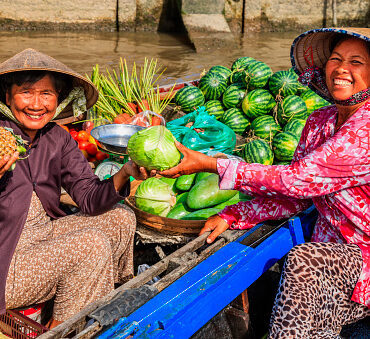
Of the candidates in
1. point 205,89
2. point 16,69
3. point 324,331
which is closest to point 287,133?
point 205,89

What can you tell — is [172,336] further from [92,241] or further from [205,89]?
[205,89]

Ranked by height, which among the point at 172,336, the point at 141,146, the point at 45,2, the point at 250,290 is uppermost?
the point at 45,2

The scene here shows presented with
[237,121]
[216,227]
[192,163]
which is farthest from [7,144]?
[237,121]

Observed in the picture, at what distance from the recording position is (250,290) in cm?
239

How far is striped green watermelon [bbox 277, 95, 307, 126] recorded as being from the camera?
4.33 m

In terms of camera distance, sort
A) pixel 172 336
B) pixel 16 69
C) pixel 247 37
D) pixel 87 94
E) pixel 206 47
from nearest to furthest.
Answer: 1. pixel 172 336
2. pixel 16 69
3. pixel 87 94
4. pixel 206 47
5. pixel 247 37

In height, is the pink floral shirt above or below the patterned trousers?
above

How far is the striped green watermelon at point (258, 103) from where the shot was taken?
14.7 feet

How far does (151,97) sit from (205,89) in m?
0.72

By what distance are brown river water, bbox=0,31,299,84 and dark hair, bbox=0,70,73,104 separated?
18.5 ft

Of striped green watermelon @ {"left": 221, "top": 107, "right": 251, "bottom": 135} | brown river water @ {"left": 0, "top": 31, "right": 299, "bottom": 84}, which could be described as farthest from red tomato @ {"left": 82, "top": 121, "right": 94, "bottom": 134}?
brown river water @ {"left": 0, "top": 31, "right": 299, "bottom": 84}

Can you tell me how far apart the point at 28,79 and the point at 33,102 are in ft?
0.41

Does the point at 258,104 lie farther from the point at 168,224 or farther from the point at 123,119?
the point at 168,224

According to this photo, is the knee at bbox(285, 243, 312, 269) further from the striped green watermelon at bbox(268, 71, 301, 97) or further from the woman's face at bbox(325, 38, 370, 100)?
the striped green watermelon at bbox(268, 71, 301, 97)
